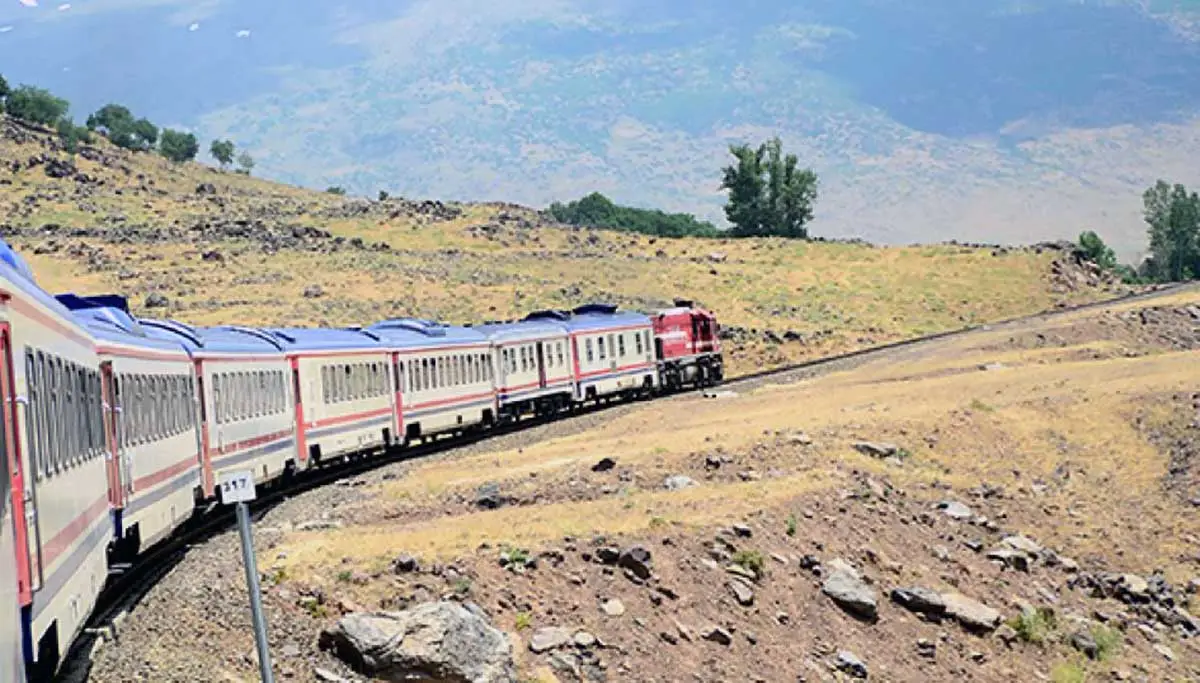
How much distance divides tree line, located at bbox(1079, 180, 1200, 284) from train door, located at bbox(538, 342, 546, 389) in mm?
119295

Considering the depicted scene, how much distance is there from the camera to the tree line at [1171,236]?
564 ft

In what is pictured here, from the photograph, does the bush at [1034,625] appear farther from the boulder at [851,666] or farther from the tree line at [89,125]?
the tree line at [89,125]

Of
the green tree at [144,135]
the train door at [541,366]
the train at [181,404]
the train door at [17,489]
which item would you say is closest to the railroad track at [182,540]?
the train at [181,404]

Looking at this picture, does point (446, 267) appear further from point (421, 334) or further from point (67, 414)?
point (67, 414)

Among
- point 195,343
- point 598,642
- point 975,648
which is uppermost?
point 195,343

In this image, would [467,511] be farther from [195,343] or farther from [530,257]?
[530,257]

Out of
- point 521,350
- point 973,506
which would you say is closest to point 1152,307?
point 521,350

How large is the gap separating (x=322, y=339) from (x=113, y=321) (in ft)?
48.0

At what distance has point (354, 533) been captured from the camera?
24.0m

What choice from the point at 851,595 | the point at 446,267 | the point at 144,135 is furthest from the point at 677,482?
the point at 144,135

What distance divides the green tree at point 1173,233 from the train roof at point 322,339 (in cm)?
14114

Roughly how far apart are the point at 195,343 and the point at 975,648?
13.1 m

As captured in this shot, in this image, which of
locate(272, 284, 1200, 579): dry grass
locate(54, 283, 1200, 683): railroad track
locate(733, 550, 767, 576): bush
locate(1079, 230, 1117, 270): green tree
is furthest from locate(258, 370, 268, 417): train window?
locate(1079, 230, 1117, 270): green tree

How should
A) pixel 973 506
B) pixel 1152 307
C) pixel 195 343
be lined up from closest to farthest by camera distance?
1. pixel 195 343
2. pixel 973 506
3. pixel 1152 307
